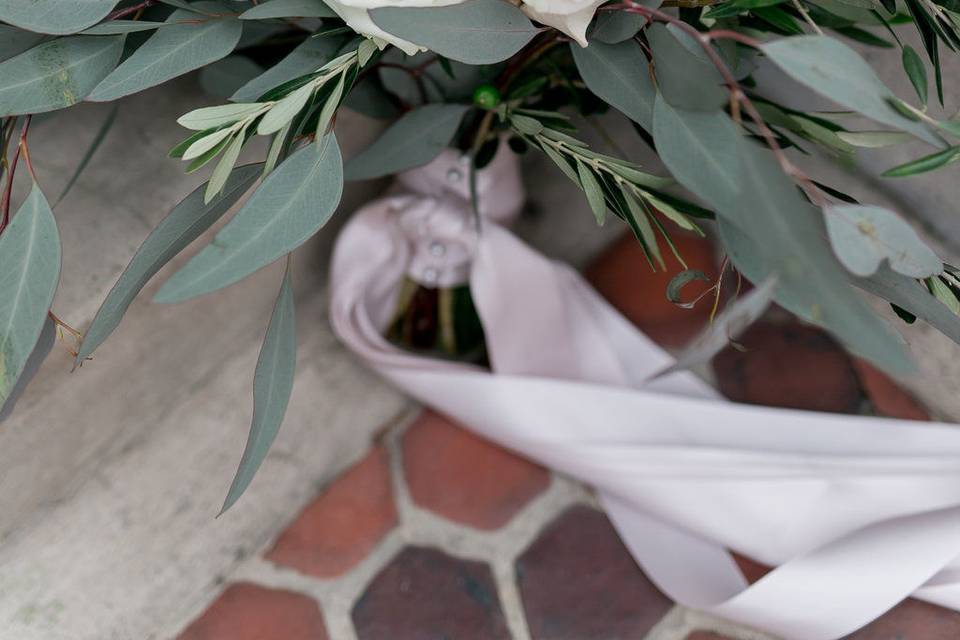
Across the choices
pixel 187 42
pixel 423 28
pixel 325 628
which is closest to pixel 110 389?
pixel 325 628

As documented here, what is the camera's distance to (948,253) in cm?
90

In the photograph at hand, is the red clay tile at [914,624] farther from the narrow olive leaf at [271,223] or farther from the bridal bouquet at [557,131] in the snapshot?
the narrow olive leaf at [271,223]

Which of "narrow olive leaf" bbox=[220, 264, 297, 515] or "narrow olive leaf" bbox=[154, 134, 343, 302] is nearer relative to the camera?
"narrow olive leaf" bbox=[154, 134, 343, 302]

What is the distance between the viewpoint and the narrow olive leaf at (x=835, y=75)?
0.46 m

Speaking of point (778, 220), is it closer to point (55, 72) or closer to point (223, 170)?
point (223, 170)

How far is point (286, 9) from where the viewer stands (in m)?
0.58

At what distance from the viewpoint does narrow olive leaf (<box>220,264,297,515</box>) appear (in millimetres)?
618

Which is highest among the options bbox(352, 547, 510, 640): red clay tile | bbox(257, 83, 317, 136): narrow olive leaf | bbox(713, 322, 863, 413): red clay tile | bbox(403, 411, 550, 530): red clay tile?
bbox(257, 83, 317, 136): narrow olive leaf

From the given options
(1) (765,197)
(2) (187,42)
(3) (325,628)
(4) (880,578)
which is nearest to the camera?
(1) (765,197)

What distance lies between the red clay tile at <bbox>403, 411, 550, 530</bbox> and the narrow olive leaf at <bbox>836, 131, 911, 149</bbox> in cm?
55

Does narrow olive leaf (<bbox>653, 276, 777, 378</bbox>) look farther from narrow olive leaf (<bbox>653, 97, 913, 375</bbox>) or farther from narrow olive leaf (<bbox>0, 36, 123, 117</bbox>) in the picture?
narrow olive leaf (<bbox>0, 36, 123, 117</bbox>)

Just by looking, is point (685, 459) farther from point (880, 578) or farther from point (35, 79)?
point (35, 79)

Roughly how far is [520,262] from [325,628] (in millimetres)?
Answer: 422

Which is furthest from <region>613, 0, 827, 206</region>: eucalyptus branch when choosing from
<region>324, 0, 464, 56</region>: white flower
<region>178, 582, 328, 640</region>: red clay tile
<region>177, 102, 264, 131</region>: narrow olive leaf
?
<region>178, 582, 328, 640</region>: red clay tile
